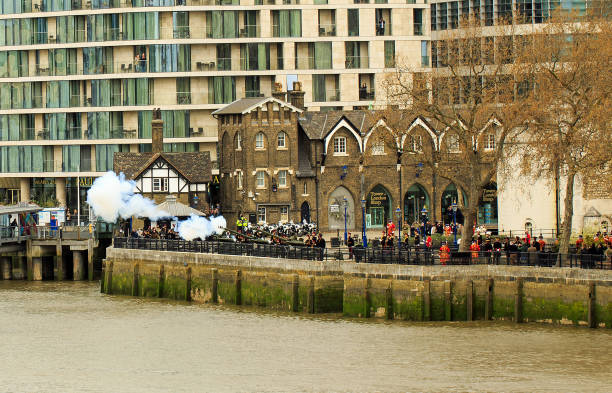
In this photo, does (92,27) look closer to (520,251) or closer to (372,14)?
(372,14)

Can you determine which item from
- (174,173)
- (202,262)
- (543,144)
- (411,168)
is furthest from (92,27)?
(543,144)

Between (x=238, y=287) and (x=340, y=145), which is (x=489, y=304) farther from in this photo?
(x=340, y=145)

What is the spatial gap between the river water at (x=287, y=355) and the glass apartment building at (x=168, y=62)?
168 ft

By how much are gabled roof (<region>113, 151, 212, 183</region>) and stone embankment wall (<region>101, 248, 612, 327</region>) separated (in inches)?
1192

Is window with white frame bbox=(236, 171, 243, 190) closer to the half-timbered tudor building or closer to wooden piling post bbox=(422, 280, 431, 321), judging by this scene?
the half-timbered tudor building

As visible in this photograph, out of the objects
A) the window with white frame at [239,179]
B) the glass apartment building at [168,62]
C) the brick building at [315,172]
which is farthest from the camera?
the glass apartment building at [168,62]

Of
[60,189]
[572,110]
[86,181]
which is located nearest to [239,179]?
[86,181]

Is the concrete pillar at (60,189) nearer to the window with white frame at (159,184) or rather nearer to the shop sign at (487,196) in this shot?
the window with white frame at (159,184)

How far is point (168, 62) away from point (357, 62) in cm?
1568

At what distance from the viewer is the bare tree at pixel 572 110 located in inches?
2603

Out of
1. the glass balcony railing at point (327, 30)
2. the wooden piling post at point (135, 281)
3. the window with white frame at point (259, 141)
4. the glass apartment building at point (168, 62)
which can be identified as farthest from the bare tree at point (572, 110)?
the glass balcony railing at point (327, 30)

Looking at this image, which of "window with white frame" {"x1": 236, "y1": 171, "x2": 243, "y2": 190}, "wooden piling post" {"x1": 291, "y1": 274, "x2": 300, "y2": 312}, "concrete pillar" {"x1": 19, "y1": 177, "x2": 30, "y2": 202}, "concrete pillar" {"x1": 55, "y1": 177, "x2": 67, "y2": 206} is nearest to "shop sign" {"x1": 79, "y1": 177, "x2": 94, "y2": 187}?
"concrete pillar" {"x1": 55, "y1": 177, "x2": 67, "y2": 206}

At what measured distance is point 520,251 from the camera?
208 feet

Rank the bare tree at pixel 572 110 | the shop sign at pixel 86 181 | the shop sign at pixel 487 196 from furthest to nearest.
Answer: the shop sign at pixel 86 181 < the shop sign at pixel 487 196 < the bare tree at pixel 572 110
